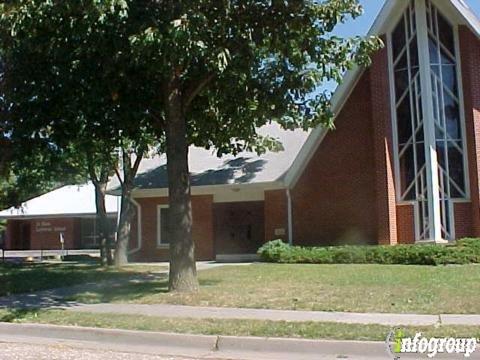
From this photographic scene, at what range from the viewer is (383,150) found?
22.2m

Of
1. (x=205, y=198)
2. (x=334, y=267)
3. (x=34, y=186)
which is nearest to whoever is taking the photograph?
(x=334, y=267)

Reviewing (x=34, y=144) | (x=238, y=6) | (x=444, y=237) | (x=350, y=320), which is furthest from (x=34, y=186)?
(x=350, y=320)

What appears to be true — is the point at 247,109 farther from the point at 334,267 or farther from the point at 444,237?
the point at 444,237

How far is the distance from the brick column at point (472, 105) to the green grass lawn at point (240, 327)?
13.1 m

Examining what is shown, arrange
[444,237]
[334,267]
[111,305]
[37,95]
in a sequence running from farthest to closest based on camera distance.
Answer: [444,237], [334,267], [37,95], [111,305]

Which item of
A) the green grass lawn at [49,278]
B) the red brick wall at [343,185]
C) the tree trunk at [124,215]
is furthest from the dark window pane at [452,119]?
the tree trunk at [124,215]

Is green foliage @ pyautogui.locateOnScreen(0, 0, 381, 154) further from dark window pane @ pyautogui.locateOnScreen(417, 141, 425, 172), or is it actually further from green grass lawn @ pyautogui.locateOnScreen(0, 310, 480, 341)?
dark window pane @ pyautogui.locateOnScreen(417, 141, 425, 172)

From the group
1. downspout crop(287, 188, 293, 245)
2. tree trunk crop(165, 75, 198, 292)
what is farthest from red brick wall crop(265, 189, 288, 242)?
tree trunk crop(165, 75, 198, 292)

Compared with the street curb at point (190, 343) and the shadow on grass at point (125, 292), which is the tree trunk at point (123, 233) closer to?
the shadow on grass at point (125, 292)

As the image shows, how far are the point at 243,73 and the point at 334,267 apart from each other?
854 centimetres

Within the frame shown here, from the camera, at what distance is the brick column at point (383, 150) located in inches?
863

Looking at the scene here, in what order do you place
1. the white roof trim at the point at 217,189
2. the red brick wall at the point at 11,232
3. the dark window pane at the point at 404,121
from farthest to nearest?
the red brick wall at the point at 11,232 → the white roof trim at the point at 217,189 → the dark window pane at the point at 404,121

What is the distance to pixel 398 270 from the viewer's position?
57.2 feet

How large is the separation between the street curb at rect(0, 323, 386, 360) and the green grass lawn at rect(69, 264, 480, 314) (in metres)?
2.69
